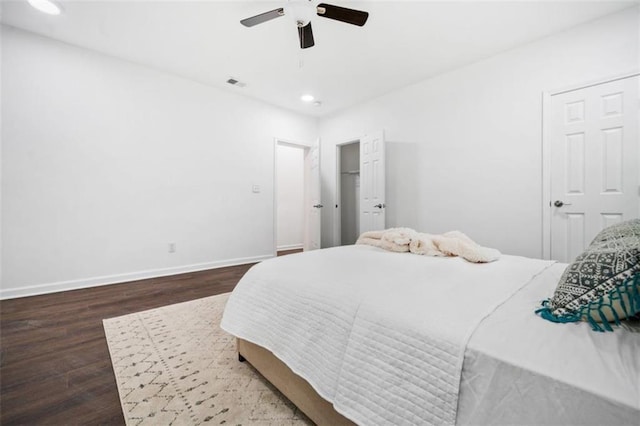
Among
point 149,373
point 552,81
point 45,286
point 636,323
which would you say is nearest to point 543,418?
point 636,323

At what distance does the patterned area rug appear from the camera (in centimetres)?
117

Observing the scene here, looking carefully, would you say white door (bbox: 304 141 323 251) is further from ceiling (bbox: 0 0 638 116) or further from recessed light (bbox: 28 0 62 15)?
recessed light (bbox: 28 0 62 15)

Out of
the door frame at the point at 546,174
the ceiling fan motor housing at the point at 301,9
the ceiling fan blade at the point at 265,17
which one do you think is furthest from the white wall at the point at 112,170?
the door frame at the point at 546,174

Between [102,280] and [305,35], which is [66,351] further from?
[305,35]

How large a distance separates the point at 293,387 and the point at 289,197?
499 cm

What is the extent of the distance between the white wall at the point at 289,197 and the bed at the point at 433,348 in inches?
177

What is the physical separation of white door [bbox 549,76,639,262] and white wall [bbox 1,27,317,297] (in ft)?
12.5

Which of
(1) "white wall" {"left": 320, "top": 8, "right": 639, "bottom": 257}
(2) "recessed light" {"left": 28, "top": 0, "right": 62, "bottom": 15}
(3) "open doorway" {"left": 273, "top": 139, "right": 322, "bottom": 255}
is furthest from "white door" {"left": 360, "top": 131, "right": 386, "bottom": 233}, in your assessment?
(2) "recessed light" {"left": 28, "top": 0, "right": 62, "bottom": 15}

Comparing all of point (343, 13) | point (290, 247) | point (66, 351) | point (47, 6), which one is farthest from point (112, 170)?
point (290, 247)

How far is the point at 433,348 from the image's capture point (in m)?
0.72

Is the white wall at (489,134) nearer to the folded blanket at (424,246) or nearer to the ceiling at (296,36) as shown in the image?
the ceiling at (296,36)

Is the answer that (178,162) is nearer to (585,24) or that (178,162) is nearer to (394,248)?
(394,248)

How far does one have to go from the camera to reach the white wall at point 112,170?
2709 mm

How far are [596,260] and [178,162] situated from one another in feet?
13.1
